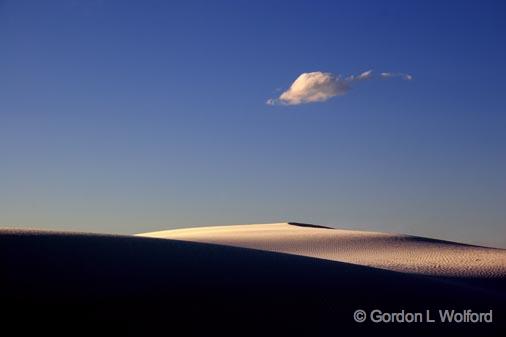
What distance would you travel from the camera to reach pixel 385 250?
1439 centimetres

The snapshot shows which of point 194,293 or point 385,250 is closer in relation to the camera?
point 194,293

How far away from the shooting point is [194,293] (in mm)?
6195

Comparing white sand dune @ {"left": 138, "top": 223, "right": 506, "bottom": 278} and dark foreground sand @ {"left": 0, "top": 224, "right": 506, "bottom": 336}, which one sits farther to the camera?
white sand dune @ {"left": 138, "top": 223, "right": 506, "bottom": 278}

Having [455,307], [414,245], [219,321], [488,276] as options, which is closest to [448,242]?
[414,245]

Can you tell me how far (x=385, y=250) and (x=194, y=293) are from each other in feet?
29.2

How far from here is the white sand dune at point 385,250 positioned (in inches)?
448

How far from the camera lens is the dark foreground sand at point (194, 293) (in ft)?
18.1

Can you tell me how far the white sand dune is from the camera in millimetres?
11367

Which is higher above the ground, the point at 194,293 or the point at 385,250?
the point at 194,293

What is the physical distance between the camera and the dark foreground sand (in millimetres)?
5508

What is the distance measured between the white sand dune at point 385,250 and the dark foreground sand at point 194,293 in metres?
3.26

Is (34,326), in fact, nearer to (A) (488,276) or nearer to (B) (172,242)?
(B) (172,242)

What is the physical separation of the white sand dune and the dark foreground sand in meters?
3.26

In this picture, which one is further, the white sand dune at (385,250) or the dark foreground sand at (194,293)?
the white sand dune at (385,250)
